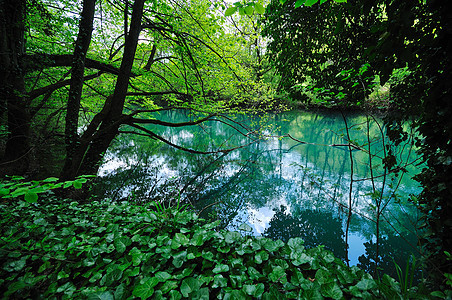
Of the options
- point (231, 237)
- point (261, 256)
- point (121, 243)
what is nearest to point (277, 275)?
point (261, 256)

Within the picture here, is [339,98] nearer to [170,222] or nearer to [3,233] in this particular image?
[170,222]

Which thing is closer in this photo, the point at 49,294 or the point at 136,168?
the point at 49,294

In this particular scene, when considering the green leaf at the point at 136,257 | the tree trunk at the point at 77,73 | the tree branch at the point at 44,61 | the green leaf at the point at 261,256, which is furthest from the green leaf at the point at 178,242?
the tree branch at the point at 44,61

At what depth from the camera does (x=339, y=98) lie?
2092 mm

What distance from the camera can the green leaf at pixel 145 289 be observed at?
1.12 meters

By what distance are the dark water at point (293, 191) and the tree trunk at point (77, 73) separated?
2.09m

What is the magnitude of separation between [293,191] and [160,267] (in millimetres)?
5402

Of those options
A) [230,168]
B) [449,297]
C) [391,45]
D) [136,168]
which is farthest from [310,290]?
[136,168]

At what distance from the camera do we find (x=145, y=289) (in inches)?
45.7

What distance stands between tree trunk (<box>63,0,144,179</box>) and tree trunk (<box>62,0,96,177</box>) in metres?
0.12

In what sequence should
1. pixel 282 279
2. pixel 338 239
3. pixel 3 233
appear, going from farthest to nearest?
1. pixel 338 239
2. pixel 3 233
3. pixel 282 279

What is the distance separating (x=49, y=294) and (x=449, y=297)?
2.58 m

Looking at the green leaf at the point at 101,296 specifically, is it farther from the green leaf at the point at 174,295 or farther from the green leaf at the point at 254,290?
the green leaf at the point at 254,290

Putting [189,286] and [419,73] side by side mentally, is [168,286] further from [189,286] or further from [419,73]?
[419,73]
